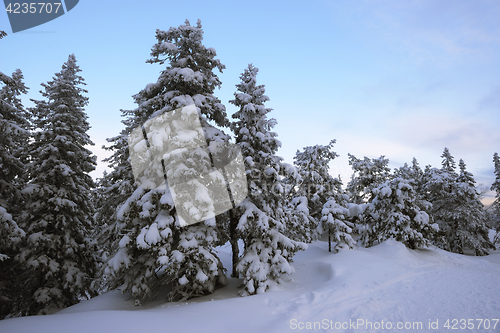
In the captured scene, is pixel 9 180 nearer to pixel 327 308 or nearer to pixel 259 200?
pixel 259 200

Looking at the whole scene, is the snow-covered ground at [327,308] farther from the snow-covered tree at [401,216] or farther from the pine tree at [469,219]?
the pine tree at [469,219]

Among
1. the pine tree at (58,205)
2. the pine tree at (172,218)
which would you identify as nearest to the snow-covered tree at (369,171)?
the pine tree at (172,218)

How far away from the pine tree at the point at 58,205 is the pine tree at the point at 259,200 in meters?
9.02

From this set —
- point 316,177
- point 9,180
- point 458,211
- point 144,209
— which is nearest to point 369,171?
point 316,177

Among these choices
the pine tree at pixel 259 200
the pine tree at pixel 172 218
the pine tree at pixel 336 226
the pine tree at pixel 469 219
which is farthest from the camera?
the pine tree at pixel 469 219

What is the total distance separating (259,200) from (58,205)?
1029 cm

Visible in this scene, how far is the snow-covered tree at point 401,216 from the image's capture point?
1850 centimetres

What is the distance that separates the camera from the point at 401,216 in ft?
61.3

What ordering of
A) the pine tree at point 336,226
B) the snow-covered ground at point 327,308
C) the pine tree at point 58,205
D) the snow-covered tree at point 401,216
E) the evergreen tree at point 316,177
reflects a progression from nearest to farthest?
the snow-covered ground at point 327,308
the pine tree at point 58,205
the pine tree at point 336,226
the snow-covered tree at point 401,216
the evergreen tree at point 316,177

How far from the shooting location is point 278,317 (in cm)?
823

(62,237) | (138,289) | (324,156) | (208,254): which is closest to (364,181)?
(324,156)

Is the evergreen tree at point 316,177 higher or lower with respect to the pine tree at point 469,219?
higher

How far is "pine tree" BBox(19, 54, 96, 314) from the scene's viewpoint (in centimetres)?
1258

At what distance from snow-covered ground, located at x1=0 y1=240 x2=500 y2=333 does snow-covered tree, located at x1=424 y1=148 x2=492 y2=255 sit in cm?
1565
